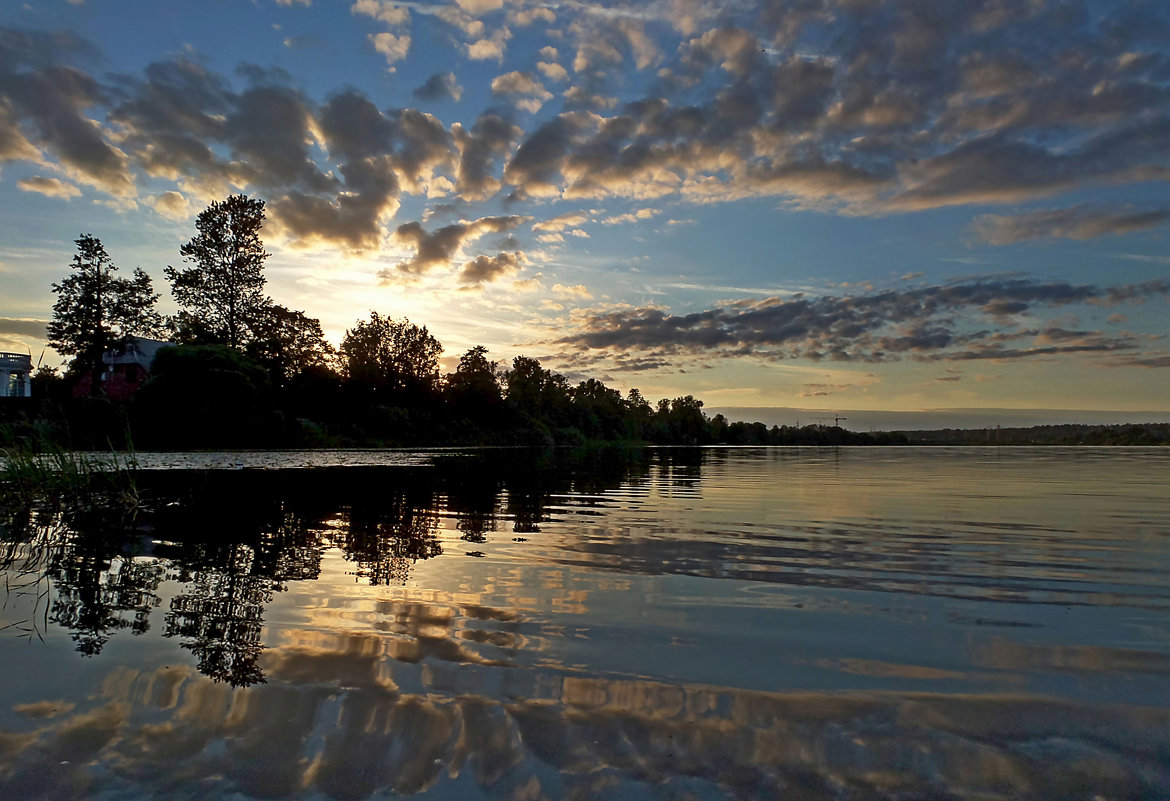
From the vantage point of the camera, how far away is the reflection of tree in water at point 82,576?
5102 millimetres

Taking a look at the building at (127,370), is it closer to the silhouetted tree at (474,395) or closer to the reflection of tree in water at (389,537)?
the silhouetted tree at (474,395)

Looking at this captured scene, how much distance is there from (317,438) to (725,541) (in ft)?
170

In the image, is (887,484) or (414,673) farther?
(887,484)

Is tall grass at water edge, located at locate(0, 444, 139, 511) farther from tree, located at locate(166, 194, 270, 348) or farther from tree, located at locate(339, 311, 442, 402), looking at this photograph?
tree, located at locate(339, 311, 442, 402)

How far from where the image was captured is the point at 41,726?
332cm

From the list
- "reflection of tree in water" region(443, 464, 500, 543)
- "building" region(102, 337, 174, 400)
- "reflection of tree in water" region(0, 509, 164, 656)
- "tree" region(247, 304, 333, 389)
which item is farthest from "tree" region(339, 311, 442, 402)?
"reflection of tree in water" region(0, 509, 164, 656)

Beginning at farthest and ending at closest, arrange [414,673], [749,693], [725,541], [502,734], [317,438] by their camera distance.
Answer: [317,438] < [725,541] < [414,673] < [749,693] < [502,734]

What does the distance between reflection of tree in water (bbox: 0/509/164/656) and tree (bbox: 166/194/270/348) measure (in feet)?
189

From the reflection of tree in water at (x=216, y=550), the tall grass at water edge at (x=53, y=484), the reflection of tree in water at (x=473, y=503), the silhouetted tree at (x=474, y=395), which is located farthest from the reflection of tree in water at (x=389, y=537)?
the silhouetted tree at (x=474, y=395)

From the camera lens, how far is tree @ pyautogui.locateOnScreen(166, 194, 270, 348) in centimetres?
6081

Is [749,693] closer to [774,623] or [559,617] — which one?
[774,623]

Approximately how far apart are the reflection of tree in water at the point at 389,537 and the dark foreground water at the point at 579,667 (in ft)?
0.31

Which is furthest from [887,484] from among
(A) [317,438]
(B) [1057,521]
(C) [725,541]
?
(A) [317,438]

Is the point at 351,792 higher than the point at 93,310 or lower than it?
lower
